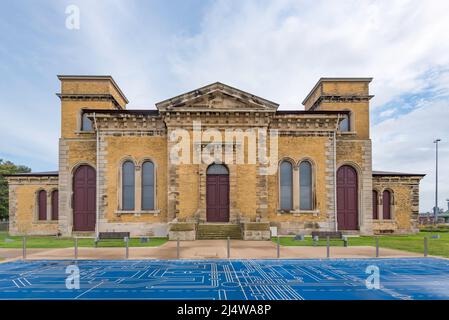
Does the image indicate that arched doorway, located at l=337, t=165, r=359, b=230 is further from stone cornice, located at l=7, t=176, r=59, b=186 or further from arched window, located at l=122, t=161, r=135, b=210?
stone cornice, located at l=7, t=176, r=59, b=186

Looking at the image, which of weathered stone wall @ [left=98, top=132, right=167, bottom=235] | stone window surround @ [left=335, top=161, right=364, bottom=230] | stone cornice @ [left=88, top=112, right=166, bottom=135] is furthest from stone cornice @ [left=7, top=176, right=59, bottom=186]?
stone window surround @ [left=335, top=161, right=364, bottom=230]

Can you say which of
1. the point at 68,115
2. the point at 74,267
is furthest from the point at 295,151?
the point at 68,115

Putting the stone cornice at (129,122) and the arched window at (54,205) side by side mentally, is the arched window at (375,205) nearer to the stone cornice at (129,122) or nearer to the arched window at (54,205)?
the stone cornice at (129,122)

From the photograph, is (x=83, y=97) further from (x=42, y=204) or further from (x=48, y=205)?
(x=42, y=204)

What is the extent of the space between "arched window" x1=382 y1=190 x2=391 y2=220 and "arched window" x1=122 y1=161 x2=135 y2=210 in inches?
861

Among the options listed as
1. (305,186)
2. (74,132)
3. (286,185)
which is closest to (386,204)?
(305,186)

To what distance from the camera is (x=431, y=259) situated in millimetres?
13023

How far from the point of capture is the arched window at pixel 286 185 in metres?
24.0

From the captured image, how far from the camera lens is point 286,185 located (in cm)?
2412

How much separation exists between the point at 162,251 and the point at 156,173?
31.0 feet

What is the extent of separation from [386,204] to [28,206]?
32109 millimetres

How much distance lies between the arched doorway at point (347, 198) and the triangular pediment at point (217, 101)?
28.3 feet
